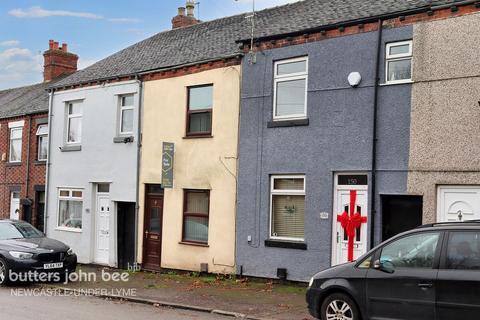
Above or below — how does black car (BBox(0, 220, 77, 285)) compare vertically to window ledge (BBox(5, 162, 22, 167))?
below

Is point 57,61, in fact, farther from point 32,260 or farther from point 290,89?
point 290,89

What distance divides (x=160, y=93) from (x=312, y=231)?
6713 millimetres

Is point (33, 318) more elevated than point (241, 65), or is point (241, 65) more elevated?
point (241, 65)

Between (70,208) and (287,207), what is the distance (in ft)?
31.4

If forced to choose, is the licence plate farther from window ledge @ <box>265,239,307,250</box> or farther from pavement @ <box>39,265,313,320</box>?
window ledge @ <box>265,239,307,250</box>

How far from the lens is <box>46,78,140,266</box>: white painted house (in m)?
19.4

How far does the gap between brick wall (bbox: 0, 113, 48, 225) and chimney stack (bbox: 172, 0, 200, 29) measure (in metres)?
6.06

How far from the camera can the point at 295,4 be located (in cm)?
1839

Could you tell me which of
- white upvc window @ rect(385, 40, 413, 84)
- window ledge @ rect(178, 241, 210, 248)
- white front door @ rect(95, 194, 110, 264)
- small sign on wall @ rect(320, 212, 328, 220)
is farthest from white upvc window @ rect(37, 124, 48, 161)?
white upvc window @ rect(385, 40, 413, 84)

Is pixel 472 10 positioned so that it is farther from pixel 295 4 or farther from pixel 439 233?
pixel 295 4

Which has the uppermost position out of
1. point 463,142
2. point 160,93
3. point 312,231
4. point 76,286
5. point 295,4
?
point 295,4

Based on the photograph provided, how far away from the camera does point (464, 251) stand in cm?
818

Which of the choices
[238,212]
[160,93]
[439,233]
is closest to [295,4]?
[160,93]

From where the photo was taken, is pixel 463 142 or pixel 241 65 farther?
pixel 241 65
